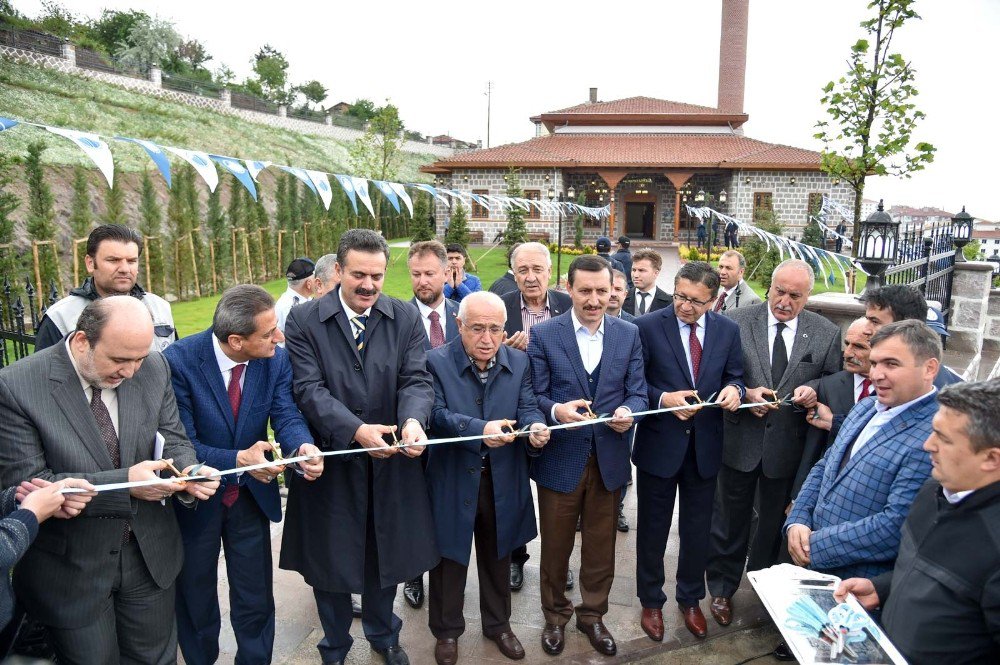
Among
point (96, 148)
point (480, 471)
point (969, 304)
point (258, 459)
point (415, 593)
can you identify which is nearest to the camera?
point (258, 459)

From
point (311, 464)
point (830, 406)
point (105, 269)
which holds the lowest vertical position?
point (311, 464)

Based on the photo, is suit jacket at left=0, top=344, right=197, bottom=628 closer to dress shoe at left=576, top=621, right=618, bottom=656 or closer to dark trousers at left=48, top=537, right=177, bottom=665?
dark trousers at left=48, top=537, right=177, bottom=665

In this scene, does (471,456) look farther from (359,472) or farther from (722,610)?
(722,610)

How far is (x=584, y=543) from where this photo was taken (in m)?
3.66

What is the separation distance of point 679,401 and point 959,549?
62.4 inches

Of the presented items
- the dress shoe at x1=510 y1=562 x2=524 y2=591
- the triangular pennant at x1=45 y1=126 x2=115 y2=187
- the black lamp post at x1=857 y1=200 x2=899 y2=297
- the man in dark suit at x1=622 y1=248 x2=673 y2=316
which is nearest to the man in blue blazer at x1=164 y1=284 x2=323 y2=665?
the dress shoe at x1=510 y1=562 x2=524 y2=591

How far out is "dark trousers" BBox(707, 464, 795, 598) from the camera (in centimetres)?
395

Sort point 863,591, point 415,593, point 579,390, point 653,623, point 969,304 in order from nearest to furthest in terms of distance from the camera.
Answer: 1. point 863,591
2. point 579,390
3. point 653,623
4. point 415,593
5. point 969,304

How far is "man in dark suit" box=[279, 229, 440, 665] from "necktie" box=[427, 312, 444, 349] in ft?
4.92

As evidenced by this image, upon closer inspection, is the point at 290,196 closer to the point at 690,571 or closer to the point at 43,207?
the point at 43,207

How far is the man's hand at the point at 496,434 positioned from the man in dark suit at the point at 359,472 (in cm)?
33

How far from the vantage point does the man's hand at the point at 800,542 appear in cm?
287

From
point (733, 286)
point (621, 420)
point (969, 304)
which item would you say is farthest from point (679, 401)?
point (969, 304)

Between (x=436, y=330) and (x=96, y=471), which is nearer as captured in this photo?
(x=96, y=471)
